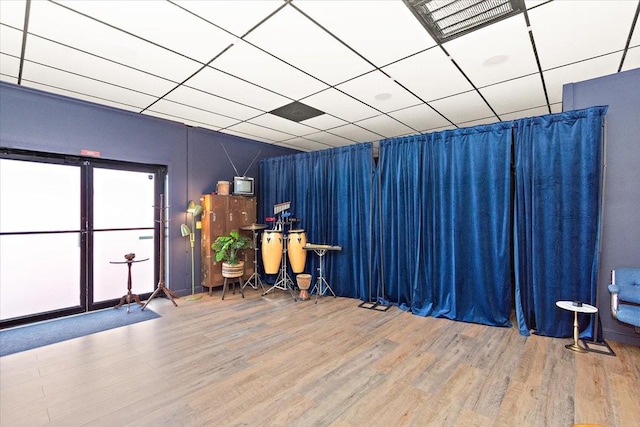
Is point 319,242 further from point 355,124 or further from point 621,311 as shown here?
point 621,311

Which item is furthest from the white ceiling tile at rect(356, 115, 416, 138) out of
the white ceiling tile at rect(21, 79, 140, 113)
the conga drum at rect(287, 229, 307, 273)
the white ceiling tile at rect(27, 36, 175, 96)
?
the white ceiling tile at rect(21, 79, 140, 113)

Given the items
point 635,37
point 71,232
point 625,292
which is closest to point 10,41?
point 71,232

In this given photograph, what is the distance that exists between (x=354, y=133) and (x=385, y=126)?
644 mm

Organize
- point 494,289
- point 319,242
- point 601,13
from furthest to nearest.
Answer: point 319,242, point 494,289, point 601,13

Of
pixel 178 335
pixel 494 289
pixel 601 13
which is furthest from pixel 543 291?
pixel 178 335

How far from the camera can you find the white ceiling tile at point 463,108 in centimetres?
377

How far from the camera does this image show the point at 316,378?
98.1 inches

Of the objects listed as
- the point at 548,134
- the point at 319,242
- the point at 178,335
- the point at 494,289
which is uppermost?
the point at 548,134

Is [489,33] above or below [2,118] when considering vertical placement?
above

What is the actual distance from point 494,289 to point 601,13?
282 centimetres

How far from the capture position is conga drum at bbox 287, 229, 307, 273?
4969 mm

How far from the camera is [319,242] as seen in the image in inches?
208

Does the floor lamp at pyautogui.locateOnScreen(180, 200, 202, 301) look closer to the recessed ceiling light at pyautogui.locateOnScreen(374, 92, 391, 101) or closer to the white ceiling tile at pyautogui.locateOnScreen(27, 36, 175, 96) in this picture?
the white ceiling tile at pyautogui.locateOnScreen(27, 36, 175, 96)

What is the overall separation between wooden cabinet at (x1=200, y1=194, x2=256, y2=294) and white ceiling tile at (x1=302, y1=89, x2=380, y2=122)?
7.65 feet
